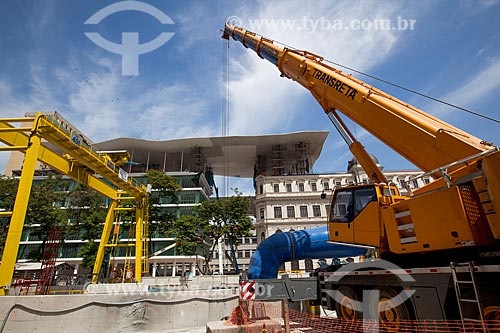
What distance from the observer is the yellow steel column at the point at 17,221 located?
10047 millimetres

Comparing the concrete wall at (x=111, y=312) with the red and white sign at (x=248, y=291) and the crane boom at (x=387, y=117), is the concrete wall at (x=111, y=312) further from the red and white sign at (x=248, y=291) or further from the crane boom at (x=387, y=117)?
the crane boom at (x=387, y=117)

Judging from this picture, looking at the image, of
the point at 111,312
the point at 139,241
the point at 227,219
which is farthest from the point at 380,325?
the point at 227,219

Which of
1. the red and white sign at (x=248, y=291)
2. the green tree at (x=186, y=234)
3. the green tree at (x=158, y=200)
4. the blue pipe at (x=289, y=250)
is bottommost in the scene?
the red and white sign at (x=248, y=291)

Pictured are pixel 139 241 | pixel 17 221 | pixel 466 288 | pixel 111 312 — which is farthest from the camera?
pixel 139 241

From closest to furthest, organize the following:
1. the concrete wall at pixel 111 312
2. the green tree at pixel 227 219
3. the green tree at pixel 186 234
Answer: the concrete wall at pixel 111 312, the green tree at pixel 186 234, the green tree at pixel 227 219

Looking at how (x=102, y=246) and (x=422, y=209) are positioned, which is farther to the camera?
(x=102, y=246)

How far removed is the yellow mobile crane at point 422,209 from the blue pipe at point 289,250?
4.11 meters

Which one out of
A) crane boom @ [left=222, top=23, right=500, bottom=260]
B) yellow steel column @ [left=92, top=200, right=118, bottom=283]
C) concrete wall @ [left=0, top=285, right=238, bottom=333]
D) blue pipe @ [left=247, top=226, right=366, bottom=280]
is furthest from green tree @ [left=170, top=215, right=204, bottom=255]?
crane boom @ [left=222, top=23, right=500, bottom=260]

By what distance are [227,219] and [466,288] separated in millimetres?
28229

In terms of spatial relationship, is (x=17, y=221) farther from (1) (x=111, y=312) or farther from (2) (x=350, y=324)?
(2) (x=350, y=324)

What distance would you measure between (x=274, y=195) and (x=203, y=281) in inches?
834

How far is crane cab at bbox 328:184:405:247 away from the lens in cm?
658

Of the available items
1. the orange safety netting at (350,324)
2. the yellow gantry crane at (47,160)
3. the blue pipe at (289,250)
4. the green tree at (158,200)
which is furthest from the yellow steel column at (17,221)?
the green tree at (158,200)

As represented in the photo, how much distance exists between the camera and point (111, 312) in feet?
31.0
